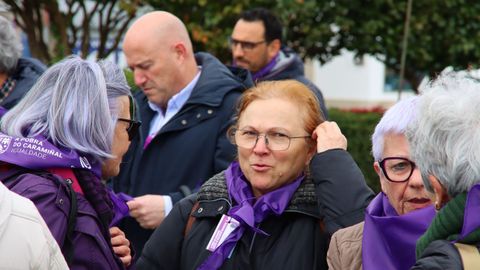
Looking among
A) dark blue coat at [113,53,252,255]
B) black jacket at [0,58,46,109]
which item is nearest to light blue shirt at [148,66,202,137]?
dark blue coat at [113,53,252,255]

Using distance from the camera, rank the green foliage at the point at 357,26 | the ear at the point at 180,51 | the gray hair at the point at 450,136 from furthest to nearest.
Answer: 1. the green foliage at the point at 357,26
2. the ear at the point at 180,51
3. the gray hair at the point at 450,136

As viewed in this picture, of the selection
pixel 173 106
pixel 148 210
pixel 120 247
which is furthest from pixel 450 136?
pixel 173 106

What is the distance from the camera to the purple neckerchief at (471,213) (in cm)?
241

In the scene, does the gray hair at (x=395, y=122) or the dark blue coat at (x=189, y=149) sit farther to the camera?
the dark blue coat at (x=189, y=149)

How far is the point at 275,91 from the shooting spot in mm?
3607

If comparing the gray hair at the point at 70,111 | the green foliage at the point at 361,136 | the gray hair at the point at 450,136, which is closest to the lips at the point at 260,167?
the gray hair at the point at 70,111

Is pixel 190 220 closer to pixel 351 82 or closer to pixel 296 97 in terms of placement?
pixel 296 97

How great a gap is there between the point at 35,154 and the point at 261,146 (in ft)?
2.94

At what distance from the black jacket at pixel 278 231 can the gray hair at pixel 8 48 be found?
2.11m

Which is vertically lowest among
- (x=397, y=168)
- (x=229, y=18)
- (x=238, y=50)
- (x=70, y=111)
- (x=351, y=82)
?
(x=351, y=82)

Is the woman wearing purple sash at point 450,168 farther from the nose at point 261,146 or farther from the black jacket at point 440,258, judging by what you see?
the nose at point 261,146

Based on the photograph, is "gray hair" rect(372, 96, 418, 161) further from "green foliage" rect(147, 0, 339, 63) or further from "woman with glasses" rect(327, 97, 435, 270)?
"green foliage" rect(147, 0, 339, 63)

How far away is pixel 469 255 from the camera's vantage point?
2.38 metres

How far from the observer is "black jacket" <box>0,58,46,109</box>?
526 centimetres
